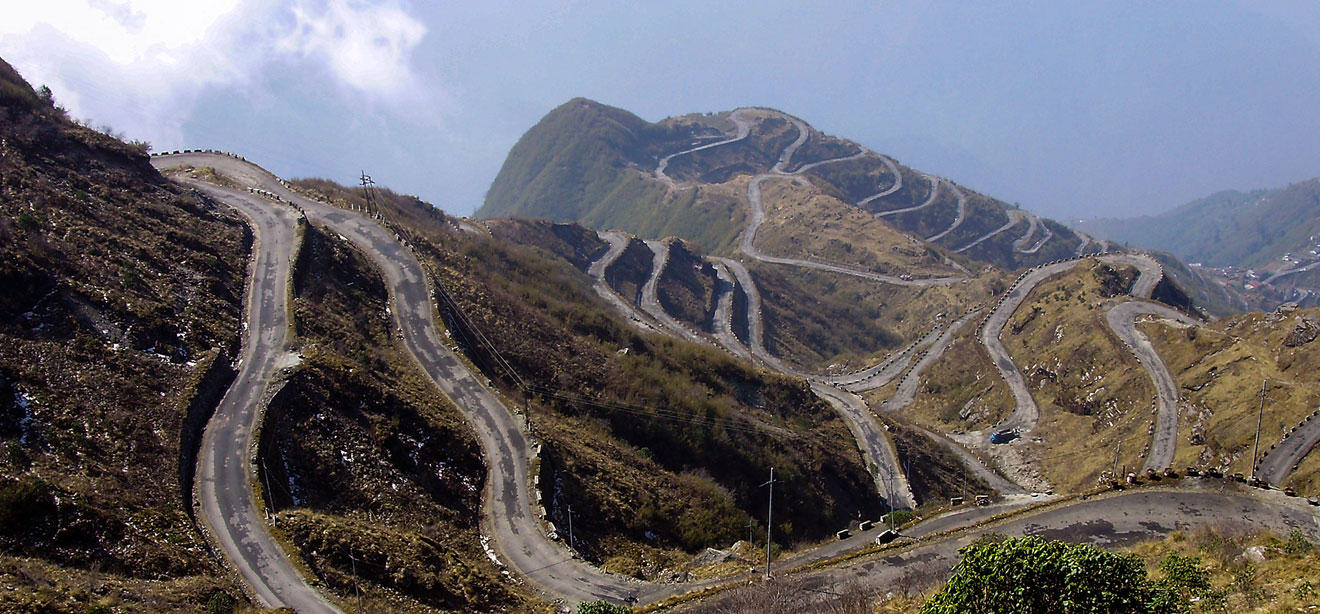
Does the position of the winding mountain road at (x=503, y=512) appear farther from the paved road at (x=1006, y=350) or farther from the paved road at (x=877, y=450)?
the paved road at (x=1006, y=350)

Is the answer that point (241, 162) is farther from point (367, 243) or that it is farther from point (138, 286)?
point (138, 286)

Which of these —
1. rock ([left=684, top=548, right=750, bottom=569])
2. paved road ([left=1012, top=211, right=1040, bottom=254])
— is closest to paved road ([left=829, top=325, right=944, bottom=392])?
rock ([left=684, top=548, right=750, bottom=569])

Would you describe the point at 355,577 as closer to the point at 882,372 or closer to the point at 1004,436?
the point at 1004,436

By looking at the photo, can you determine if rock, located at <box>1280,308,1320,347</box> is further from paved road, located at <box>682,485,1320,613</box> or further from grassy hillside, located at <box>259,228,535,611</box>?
grassy hillside, located at <box>259,228,535,611</box>

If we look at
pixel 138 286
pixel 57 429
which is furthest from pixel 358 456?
pixel 138 286

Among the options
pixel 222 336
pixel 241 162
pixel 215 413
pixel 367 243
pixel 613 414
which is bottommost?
pixel 613 414

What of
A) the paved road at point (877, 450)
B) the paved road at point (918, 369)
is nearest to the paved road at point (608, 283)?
the paved road at point (877, 450)
